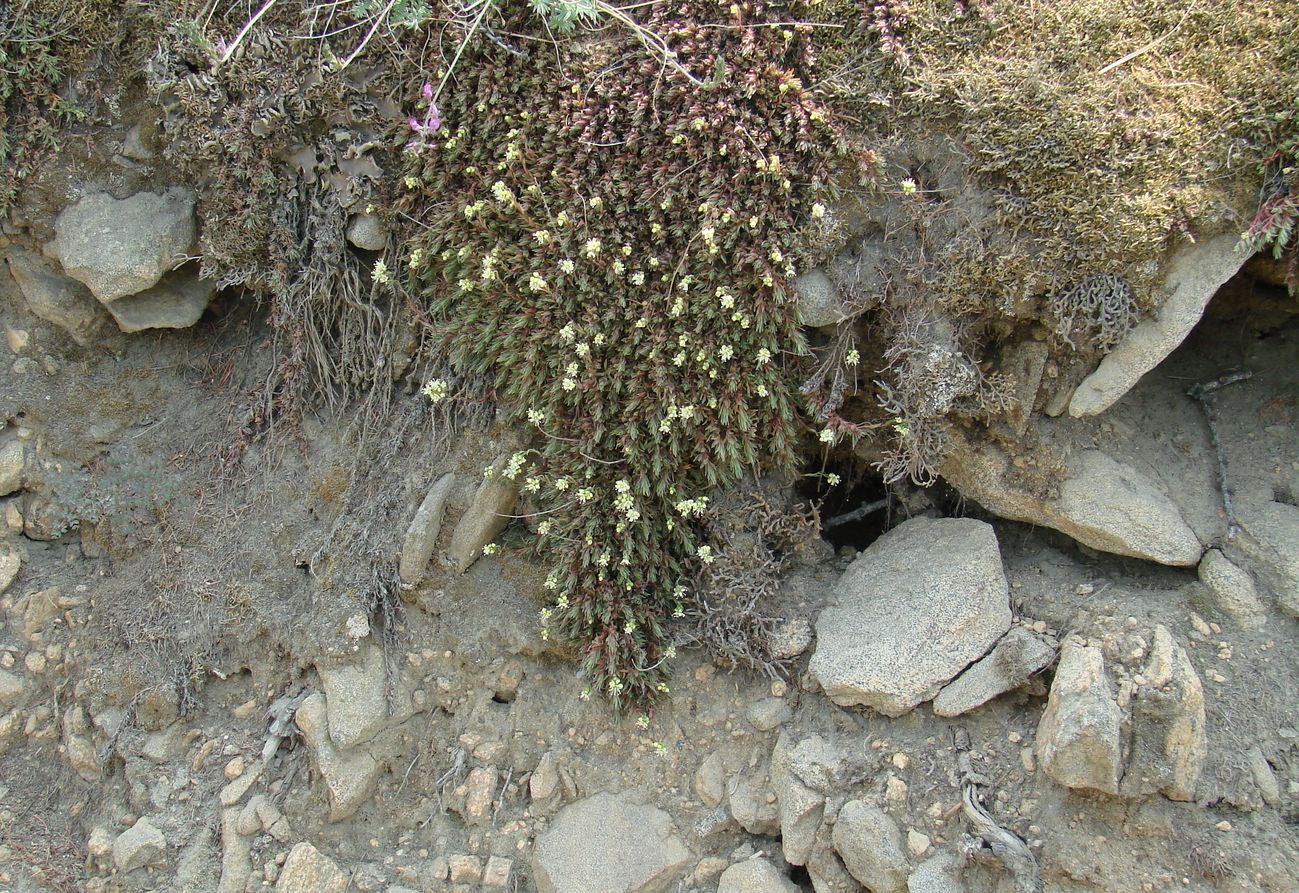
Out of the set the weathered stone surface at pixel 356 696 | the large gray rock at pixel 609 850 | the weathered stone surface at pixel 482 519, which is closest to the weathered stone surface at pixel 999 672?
the large gray rock at pixel 609 850

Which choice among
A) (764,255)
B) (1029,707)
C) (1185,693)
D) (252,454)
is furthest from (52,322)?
(1185,693)

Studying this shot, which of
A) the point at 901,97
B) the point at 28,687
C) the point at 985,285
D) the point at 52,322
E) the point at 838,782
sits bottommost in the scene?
the point at 28,687

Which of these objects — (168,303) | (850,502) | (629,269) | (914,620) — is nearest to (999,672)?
(914,620)

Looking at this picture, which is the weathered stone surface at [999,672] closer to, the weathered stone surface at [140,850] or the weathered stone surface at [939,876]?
the weathered stone surface at [939,876]

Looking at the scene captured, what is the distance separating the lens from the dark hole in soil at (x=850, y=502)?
438 cm

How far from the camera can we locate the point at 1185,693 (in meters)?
3.11

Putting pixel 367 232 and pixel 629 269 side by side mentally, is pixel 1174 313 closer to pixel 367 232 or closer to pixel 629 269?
pixel 629 269

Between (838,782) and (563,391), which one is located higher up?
(563,391)

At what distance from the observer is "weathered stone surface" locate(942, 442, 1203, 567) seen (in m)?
3.61

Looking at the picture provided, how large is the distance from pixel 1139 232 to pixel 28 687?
544 cm

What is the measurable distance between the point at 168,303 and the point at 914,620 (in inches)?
155

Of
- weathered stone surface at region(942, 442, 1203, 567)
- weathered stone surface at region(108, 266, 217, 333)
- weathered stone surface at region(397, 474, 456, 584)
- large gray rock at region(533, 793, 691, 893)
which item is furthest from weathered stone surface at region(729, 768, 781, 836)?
weathered stone surface at region(108, 266, 217, 333)

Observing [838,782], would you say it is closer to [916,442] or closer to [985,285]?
[916,442]

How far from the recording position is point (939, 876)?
10.9ft
